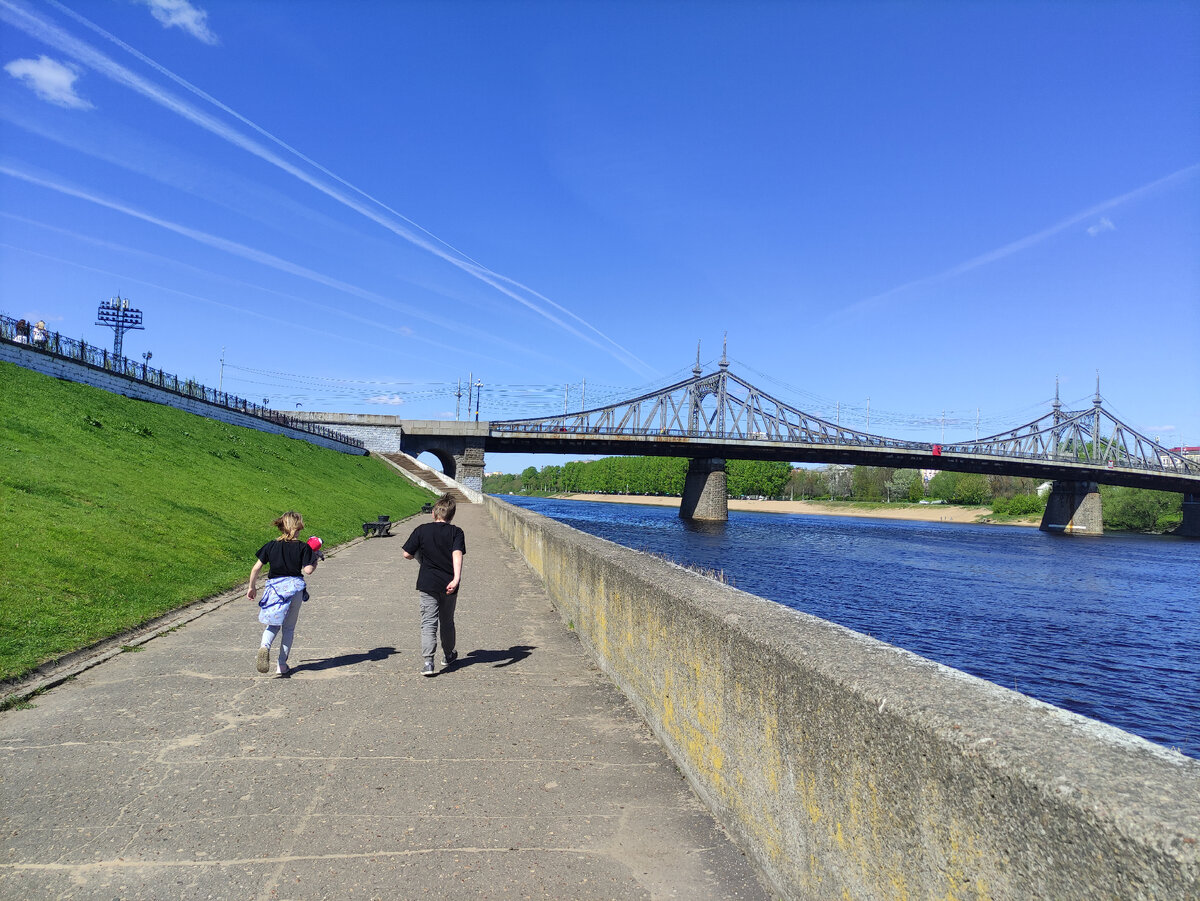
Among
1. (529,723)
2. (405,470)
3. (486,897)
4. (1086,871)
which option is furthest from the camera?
(405,470)

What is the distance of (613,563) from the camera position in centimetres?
675

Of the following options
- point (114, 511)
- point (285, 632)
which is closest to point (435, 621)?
point (285, 632)

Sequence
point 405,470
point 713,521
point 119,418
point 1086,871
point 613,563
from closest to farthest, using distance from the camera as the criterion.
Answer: point 1086,871, point 613,563, point 119,418, point 405,470, point 713,521

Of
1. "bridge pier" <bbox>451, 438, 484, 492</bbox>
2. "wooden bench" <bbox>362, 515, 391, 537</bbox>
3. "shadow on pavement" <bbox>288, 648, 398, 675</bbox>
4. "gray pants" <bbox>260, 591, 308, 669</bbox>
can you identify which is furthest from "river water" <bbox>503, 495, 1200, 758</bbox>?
"bridge pier" <bbox>451, 438, 484, 492</bbox>

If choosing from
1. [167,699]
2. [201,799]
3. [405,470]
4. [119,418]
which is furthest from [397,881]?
[405,470]

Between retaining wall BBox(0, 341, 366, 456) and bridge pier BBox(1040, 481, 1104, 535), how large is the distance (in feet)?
255

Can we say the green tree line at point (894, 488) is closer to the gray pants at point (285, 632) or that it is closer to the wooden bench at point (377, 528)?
the wooden bench at point (377, 528)

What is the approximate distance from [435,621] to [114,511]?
29.4ft

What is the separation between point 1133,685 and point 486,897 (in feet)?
48.1

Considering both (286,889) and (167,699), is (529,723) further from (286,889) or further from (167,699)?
(167,699)

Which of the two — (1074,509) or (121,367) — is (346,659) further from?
(1074,509)

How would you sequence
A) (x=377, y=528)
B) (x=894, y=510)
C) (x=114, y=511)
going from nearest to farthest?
(x=114, y=511), (x=377, y=528), (x=894, y=510)

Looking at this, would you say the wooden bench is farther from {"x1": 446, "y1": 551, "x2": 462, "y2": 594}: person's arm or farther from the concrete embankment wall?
the concrete embankment wall

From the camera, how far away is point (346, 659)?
7312 millimetres
